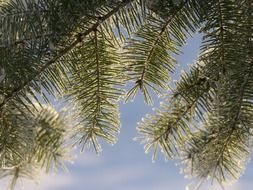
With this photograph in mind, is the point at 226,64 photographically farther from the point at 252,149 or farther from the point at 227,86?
the point at 252,149

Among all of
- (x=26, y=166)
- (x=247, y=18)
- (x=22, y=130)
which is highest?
(x=26, y=166)

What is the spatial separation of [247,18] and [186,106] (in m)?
0.32

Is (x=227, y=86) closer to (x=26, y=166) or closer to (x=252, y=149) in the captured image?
(x=252, y=149)

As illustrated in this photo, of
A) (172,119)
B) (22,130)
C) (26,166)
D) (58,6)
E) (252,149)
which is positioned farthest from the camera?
(26,166)

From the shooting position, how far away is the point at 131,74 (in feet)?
3.79

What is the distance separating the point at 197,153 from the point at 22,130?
435mm

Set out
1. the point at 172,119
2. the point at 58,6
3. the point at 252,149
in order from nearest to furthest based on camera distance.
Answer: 1. the point at 58,6
2. the point at 252,149
3. the point at 172,119

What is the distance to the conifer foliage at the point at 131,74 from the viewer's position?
88 centimetres

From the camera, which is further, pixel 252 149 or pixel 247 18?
pixel 252 149

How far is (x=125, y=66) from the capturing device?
3.76ft

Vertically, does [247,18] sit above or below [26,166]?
below

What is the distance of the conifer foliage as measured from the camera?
0.88 meters

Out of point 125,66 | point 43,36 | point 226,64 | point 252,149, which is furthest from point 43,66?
point 252,149

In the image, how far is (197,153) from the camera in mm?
1201
